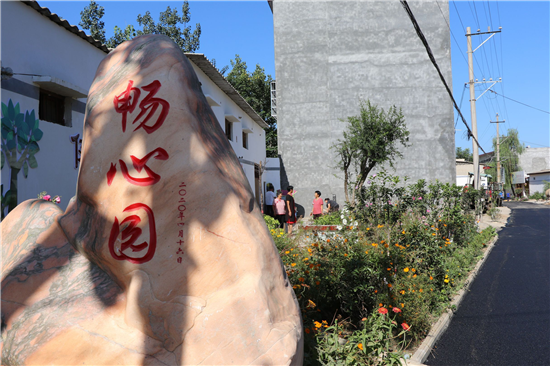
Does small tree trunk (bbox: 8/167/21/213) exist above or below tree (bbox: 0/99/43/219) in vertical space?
below

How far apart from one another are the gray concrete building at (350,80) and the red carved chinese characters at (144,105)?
16717mm

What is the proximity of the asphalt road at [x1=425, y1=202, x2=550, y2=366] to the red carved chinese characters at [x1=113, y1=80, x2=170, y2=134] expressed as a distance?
3.76 metres

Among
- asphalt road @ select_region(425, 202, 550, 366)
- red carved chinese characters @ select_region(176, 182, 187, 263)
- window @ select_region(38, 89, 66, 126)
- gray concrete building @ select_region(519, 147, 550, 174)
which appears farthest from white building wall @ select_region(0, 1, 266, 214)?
gray concrete building @ select_region(519, 147, 550, 174)

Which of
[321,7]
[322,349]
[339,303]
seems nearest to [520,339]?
[339,303]

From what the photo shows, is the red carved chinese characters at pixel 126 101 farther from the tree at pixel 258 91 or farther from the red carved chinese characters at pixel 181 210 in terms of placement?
the tree at pixel 258 91

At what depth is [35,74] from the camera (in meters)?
7.31

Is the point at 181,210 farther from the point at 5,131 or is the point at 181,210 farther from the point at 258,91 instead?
the point at 258,91

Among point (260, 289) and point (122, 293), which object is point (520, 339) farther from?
point (122, 293)

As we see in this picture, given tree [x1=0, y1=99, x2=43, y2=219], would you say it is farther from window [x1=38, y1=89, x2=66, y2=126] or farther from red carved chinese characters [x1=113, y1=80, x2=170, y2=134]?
red carved chinese characters [x1=113, y1=80, x2=170, y2=134]

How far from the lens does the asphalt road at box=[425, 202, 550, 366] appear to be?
4613mm

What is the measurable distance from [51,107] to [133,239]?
21.2 feet

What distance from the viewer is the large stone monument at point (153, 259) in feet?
8.52

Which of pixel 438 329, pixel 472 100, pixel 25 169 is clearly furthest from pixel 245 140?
pixel 438 329

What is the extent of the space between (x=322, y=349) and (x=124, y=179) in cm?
235
